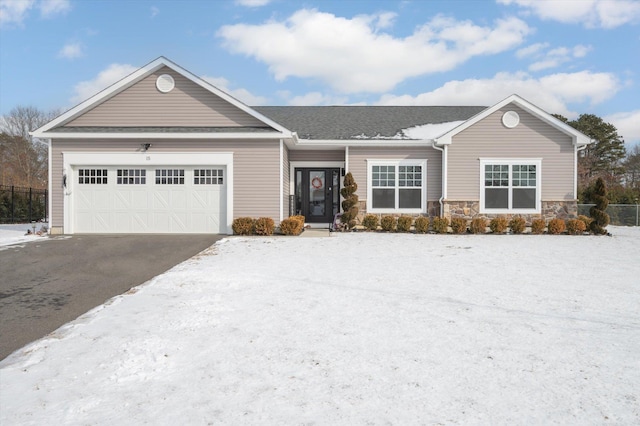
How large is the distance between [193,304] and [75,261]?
5.15m

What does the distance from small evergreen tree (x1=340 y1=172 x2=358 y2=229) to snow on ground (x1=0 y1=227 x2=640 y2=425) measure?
8108 millimetres

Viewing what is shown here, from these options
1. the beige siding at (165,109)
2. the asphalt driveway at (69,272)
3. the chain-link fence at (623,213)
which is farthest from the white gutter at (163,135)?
the chain-link fence at (623,213)

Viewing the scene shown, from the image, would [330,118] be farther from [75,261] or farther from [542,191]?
[75,261]

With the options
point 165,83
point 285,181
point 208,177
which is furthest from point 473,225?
point 165,83

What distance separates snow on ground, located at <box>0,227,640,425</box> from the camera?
3146 millimetres

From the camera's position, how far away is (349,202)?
15.9m

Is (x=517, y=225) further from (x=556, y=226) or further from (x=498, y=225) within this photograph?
(x=556, y=226)

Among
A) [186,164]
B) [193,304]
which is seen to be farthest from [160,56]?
[193,304]

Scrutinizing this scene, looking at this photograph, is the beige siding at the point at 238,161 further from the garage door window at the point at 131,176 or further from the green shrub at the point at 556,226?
the green shrub at the point at 556,226

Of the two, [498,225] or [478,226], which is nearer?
[498,225]

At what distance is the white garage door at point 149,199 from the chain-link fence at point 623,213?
59.7ft

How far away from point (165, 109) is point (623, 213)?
2235 cm

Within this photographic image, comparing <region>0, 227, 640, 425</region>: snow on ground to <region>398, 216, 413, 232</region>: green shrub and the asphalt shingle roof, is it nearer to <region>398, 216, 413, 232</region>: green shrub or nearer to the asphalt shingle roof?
<region>398, 216, 413, 232</region>: green shrub

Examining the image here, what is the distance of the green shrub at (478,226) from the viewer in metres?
15.6
